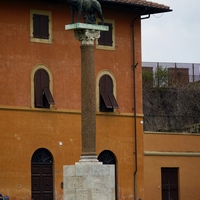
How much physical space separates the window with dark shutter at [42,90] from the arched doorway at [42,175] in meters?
1.87

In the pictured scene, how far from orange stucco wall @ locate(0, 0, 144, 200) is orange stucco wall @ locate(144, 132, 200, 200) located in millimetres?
1192

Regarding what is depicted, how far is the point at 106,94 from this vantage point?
47062 mm

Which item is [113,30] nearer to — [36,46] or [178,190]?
[36,46]

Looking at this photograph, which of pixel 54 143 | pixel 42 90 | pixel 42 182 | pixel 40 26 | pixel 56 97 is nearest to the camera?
pixel 42 182

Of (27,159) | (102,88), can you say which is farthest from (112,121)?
(27,159)

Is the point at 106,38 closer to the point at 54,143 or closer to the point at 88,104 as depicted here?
the point at 54,143

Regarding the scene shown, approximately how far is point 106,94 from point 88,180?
12.0 meters

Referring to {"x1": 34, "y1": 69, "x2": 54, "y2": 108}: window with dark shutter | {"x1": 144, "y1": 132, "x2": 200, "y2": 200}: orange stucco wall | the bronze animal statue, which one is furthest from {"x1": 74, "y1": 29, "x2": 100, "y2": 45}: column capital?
{"x1": 144, "y1": 132, "x2": 200, "y2": 200}: orange stucco wall

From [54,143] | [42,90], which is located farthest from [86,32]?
[54,143]

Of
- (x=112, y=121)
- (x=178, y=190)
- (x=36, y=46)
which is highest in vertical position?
(x=36, y=46)

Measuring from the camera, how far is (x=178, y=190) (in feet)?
164

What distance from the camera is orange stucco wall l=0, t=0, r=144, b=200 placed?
44.1 m

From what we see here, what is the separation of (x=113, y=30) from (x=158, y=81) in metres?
12.6

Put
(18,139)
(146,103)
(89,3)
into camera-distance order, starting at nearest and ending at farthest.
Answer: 1. (89,3)
2. (18,139)
3. (146,103)
